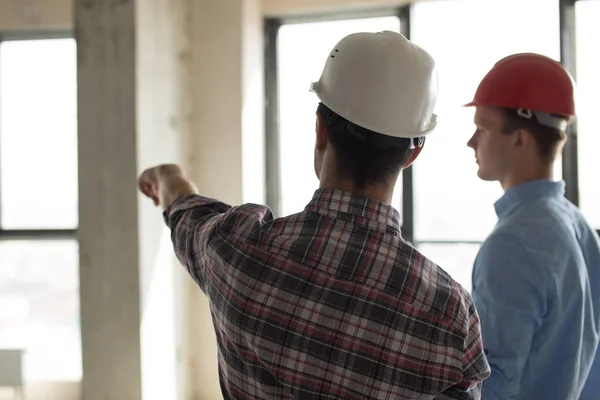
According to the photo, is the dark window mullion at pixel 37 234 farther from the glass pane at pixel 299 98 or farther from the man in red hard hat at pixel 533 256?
the man in red hard hat at pixel 533 256

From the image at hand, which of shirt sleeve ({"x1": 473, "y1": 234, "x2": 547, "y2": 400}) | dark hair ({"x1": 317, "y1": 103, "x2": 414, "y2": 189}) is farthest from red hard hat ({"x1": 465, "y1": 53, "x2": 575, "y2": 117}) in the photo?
dark hair ({"x1": 317, "y1": 103, "x2": 414, "y2": 189})

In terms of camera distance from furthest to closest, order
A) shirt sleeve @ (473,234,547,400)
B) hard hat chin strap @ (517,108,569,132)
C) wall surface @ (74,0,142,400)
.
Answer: wall surface @ (74,0,142,400)
hard hat chin strap @ (517,108,569,132)
shirt sleeve @ (473,234,547,400)

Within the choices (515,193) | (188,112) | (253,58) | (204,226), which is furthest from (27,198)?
(515,193)

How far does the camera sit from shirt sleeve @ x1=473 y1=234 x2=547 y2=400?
1.20 metres

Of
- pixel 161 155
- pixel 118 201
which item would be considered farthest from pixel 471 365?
pixel 161 155

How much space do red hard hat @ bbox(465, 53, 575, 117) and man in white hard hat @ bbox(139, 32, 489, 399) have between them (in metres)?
0.50

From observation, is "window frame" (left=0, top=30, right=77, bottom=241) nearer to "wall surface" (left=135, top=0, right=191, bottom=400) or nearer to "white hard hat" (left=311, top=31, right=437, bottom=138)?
"wall surface" (left=135, top=0, right=191, bottom=400)

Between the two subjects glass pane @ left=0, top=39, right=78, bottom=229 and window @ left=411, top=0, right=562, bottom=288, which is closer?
window @ left=411, top=0, right=562, bottom=288

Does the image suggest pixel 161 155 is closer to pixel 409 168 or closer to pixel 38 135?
pixel 38 135

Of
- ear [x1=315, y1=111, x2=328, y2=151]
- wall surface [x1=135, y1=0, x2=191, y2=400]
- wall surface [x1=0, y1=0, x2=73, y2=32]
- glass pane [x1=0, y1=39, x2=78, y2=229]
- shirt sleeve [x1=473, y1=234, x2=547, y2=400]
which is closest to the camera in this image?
ear [x1=315, y1=111, x2=328, y2=151]

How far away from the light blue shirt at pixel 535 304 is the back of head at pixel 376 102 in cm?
43

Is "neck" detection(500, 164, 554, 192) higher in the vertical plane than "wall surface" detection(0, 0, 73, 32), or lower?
lower

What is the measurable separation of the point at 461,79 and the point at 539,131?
150 centimetres

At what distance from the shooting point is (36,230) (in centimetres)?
294
